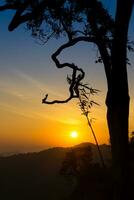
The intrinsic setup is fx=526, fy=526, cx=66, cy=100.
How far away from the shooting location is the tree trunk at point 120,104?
14945 mm

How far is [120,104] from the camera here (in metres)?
15.2

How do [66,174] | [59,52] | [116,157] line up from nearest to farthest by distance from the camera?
[116,157]
[59,52]
[66,174]

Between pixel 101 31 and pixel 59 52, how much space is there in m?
1.71

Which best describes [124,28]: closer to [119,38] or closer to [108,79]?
[119,38]

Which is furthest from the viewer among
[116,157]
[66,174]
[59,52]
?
[66,174]

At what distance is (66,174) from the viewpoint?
248ft

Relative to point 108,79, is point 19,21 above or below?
above

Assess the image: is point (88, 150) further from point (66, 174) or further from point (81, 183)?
point (81, 183)

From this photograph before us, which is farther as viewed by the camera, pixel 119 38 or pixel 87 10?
pixel 87 10

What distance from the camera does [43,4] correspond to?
16.8m

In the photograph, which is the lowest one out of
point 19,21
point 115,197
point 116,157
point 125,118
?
point 115,197

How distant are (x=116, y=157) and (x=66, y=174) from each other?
61.2 m

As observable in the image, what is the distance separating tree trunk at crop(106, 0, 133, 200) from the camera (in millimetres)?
14945

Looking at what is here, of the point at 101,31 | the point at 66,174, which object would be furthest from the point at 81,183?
the point at 101,31
